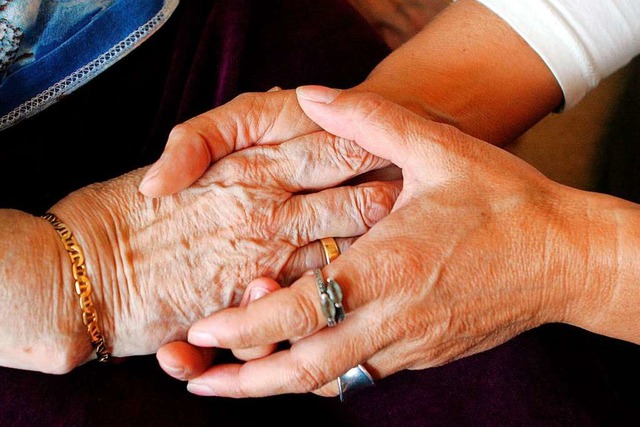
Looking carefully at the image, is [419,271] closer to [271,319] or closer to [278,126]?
[271,319]

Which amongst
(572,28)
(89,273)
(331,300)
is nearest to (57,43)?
(89,273)

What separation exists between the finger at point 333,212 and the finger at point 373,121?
8 centimetres

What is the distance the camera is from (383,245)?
2.52 feet

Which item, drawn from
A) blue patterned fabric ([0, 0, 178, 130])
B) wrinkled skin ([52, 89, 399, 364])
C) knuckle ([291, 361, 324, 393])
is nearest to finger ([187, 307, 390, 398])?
knuckle ([291, 361, 324, 393])

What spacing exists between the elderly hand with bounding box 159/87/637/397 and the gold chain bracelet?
11 centimetres

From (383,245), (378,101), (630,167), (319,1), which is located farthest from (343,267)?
(630,167)

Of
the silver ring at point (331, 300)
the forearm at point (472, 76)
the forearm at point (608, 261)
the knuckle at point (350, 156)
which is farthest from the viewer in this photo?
the forearm at point (472, 76)

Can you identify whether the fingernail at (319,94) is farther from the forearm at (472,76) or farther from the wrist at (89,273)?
the wrist at (89,273)

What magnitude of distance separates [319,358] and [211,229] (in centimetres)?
27

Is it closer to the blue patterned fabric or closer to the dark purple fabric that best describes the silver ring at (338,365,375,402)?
the dark purple fabric

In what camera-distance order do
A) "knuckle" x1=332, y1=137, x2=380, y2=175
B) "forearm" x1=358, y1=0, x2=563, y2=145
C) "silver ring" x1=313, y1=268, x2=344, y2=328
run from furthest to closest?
"forearm" x1=358, y1=0, x2=563, y2=145 < "knuckle" x1=332, y1=137, x2=380, y2=175 < "silver ring" x1=313, y1=268, x2=344, y2=328

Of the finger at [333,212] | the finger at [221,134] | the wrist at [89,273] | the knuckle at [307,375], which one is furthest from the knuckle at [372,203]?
the wrist at [89,273]

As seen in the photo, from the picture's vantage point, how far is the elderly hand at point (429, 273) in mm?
746

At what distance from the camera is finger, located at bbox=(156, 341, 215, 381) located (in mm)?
793
